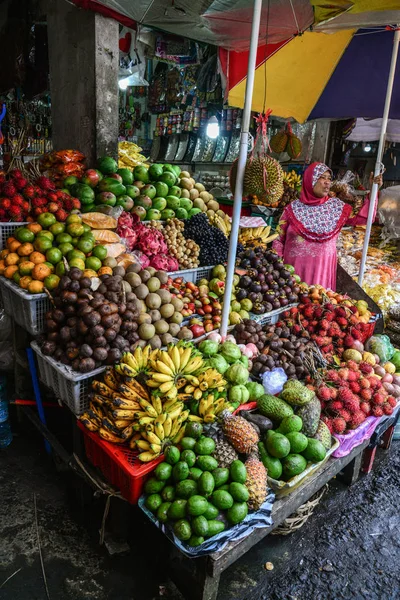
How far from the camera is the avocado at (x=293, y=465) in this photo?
2.28m

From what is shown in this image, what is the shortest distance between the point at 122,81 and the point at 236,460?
6869 millimetres

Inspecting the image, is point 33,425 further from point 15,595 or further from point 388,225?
point 388,225

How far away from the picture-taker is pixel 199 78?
25.4 feet

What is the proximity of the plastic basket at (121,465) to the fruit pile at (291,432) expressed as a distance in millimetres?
636

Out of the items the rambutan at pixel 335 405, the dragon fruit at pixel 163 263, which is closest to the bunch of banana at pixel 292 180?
the dragon fruit at pixel 163 263

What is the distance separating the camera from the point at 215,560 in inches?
74.5

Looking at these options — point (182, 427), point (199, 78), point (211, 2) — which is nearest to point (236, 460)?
point (182, 427)

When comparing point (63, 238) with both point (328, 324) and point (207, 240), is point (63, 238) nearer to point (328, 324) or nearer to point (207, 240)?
point (207, 240)

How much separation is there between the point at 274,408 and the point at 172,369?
699mm

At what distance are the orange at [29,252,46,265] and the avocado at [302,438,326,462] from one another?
2234 millimetres

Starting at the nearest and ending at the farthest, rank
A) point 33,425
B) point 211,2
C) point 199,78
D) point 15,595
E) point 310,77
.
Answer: point 15,595 < point 33,425 < point 211,2 < point 310,77 < point 199,78

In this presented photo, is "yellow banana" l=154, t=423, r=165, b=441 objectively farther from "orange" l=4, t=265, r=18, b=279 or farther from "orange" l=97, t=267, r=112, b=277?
"orange" l=4, t=265, r=18, b=279

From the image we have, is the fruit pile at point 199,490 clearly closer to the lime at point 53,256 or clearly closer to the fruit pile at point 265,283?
the lime at point 53,256

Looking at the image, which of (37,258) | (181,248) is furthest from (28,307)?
(181,248)
